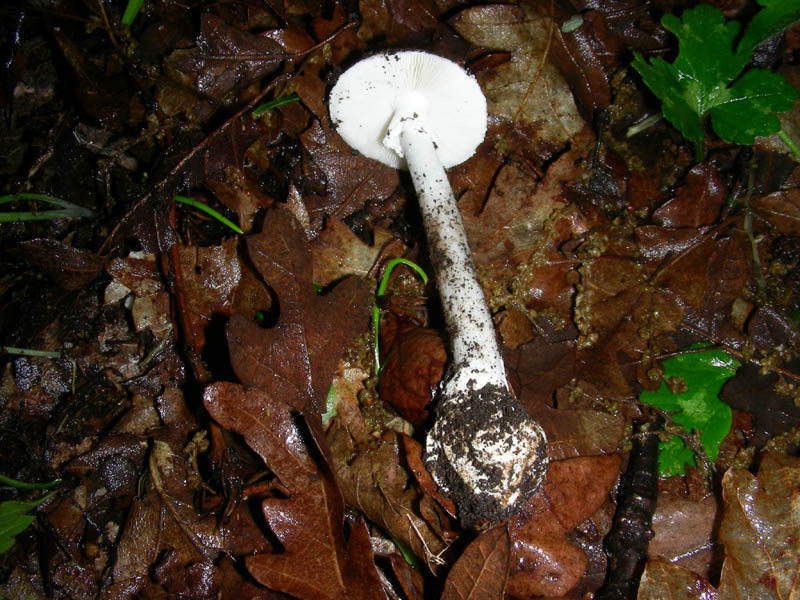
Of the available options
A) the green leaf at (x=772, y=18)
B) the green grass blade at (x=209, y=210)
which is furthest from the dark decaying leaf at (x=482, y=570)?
the green leaf at (x=772, y=18)

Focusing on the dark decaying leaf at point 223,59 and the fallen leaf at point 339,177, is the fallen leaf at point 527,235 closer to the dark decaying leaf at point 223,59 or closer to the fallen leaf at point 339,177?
the fallen leaf at point 339,177

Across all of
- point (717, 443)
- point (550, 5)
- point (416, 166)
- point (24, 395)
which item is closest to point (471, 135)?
point (416, 166)

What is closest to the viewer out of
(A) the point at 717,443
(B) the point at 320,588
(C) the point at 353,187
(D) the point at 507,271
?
(B) the point at 320,588

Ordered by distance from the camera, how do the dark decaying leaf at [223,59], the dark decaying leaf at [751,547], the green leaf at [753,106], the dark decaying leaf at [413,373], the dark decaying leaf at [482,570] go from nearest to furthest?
the dark decaying leaf at [482,570] → the dark decaying leaf at [751,547] → the dark decaying leaf at [413,373] → the green leaf at [753,106] → the dark decaying leaf at [223,59]

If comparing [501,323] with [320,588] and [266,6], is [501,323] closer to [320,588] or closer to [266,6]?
[320,588]

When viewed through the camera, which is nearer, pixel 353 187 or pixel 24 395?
pixel 24 395

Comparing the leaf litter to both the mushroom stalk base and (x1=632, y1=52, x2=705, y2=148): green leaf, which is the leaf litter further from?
(x1=632, y1=52, x2=705, y2=148): green leaf

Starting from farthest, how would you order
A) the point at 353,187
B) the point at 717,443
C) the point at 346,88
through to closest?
the point at 353,187, the point at 346,88, the point at 717,443

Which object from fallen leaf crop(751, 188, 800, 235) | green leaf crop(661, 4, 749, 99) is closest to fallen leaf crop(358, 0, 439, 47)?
green leaf crop(661, 4, 749, 99)
